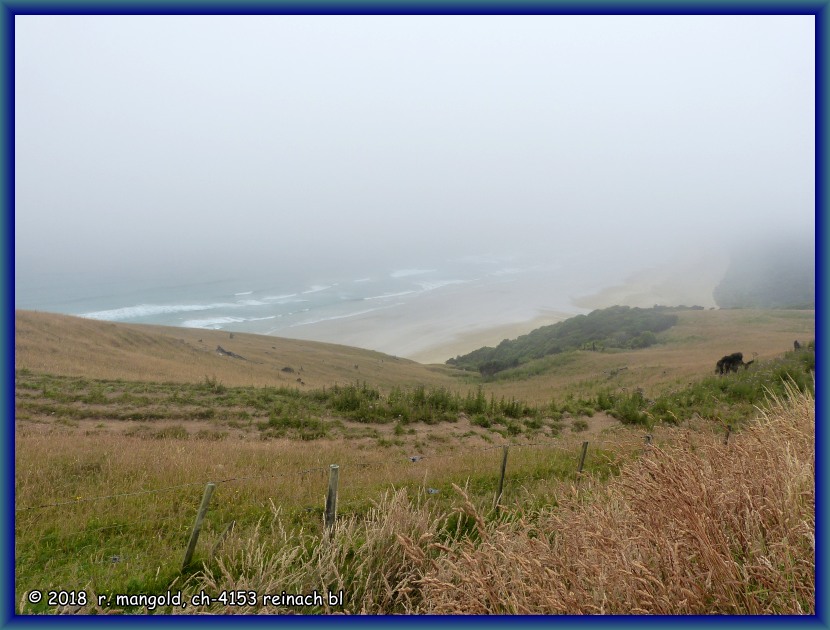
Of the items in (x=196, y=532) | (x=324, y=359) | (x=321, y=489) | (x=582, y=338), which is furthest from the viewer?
(x=582, y=338)

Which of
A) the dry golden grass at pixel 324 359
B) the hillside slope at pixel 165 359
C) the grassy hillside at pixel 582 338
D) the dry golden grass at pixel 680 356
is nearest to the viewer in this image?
the hillside slope at pixel 165 359

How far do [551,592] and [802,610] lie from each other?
4.70 ft

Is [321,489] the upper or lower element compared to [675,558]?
lower

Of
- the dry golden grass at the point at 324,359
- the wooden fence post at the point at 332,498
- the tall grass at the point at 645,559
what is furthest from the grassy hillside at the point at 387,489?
the dry golden grass at the point at 324,359

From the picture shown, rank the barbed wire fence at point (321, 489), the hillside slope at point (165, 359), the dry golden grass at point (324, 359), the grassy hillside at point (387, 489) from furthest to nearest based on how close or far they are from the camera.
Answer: the dry golden grass at point (324, 359) < the hillside slope at point (165, 359) < the barbed wire fence at point (321, 489) < the grassy hillside at point (387, 489)

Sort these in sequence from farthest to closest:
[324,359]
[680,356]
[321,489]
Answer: [324,359] < [680,356] < [321,489]

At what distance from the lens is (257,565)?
13.8ft

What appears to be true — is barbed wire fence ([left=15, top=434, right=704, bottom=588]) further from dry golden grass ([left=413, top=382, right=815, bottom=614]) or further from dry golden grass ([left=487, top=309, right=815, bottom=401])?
dry golden grass ([left=487, top=309, right=815, bottom=401])

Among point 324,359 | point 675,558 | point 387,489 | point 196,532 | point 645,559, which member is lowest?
point 324,359

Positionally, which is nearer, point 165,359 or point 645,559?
point 645,559

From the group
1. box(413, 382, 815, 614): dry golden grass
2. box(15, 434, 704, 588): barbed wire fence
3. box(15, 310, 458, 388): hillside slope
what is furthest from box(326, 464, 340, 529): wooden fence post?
box(15, 310, 458, 388): hillside slope

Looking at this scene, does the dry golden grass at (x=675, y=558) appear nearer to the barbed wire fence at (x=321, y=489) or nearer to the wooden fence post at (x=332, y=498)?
the wooden fence post at (x=332, y=498)

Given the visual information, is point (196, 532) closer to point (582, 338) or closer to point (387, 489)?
point (387, 489)

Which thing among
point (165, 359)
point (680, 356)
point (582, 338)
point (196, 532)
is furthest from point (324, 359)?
point (196, 532)
